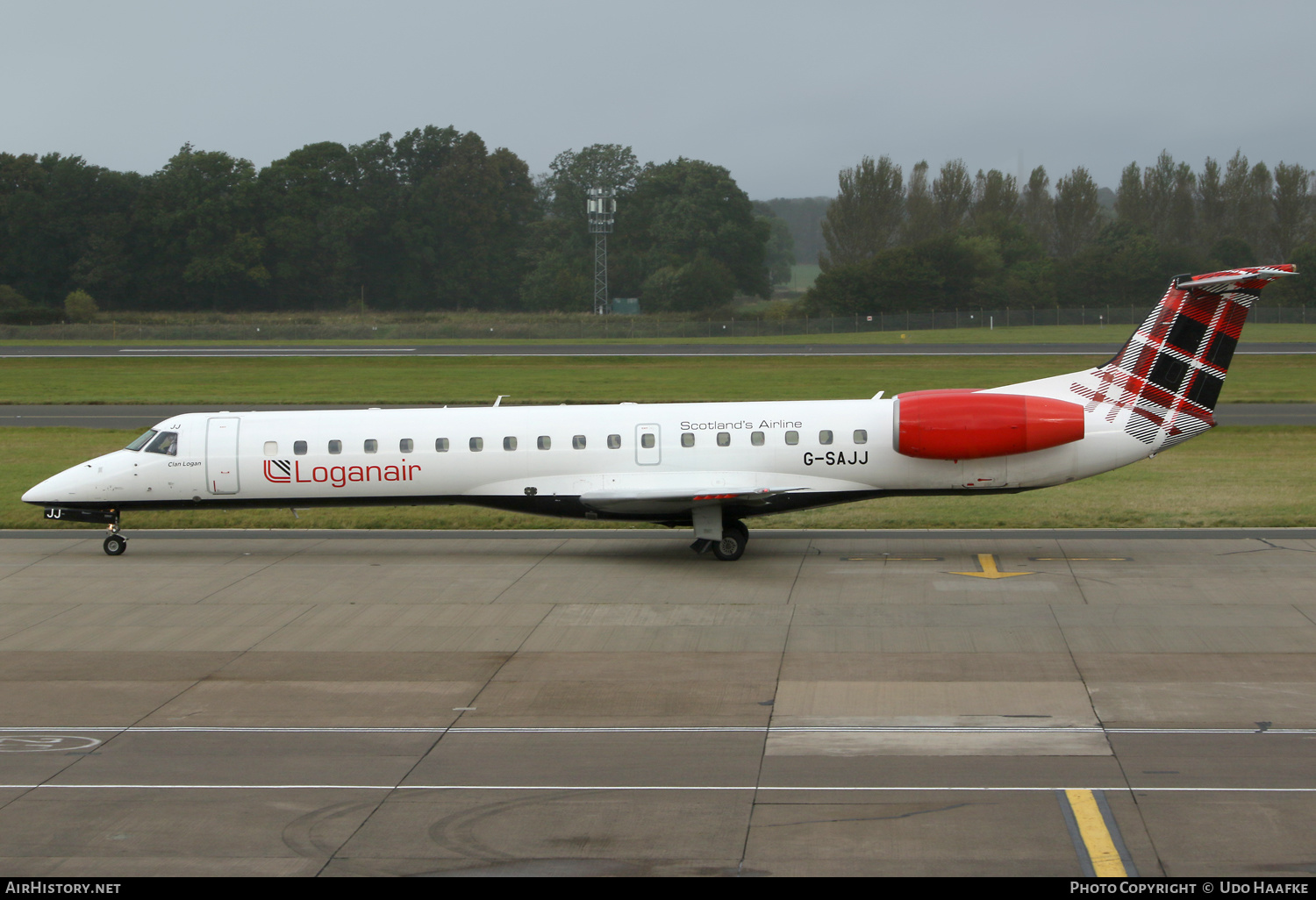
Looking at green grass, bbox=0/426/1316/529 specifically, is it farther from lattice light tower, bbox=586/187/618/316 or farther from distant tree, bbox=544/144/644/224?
distant tree, bbox=544/144/644/224

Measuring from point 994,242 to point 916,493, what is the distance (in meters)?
97.8

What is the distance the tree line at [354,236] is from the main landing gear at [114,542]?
319ft

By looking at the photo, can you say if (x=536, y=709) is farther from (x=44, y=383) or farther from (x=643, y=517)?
(x=44, y=383)

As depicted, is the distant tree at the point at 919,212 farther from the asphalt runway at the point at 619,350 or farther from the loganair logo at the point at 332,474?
the loganair logo at the point at 332,474

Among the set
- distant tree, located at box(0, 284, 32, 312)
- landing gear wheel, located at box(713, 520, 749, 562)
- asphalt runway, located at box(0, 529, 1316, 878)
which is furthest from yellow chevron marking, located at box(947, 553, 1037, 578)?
distant tree, located at box(0, 284, 32, 312)

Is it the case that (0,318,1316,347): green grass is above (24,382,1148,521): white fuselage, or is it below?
above

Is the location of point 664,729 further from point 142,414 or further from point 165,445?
point 142,414

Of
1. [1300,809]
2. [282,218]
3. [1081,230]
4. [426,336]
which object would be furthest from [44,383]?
[1081,230]

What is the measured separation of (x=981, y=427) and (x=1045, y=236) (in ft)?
399

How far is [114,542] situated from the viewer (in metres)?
23.0

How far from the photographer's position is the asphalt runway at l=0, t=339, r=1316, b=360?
7000cm

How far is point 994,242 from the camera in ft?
372

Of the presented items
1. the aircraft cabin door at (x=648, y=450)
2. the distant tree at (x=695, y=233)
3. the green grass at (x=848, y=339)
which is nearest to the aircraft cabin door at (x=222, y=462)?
the aircraft cabin door at (x=648, y=450)

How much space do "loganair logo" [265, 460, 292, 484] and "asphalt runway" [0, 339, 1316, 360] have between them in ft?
164
